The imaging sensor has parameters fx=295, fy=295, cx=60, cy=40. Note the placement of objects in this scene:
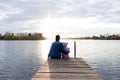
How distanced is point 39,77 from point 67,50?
330 inches

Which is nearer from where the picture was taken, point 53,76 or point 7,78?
point 53,76

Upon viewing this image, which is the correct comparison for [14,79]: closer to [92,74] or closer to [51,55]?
[51,55]

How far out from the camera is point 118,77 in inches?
1321

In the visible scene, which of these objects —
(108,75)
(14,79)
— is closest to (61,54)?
(14,79)

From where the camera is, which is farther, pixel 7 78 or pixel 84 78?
pixel 7 78

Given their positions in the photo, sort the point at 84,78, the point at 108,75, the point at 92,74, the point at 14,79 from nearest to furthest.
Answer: the point at 84,78, the point at 92,74, the point at 14,79, the point at 108,75

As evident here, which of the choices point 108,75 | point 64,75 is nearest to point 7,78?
point 108,75

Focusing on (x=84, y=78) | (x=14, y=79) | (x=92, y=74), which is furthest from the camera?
(x=14, y=79)

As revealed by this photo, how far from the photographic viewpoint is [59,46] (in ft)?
69.2

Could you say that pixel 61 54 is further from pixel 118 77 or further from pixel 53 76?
pixel 118 77

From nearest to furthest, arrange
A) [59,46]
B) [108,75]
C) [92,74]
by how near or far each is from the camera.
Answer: [92,74] → [59,46] → [108,75]

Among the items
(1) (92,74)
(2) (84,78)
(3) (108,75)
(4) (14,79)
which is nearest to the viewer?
(2) (84,78)

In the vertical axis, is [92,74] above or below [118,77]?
above

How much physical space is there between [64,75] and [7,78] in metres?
20.3
